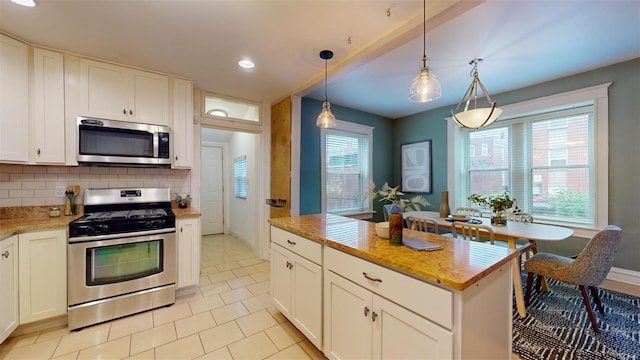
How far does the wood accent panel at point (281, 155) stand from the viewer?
3.57 metres

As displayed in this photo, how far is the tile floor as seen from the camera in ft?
6.08

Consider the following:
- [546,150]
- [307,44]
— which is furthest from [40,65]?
[546,150]

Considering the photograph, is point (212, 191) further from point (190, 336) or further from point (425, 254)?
point (425, 254)

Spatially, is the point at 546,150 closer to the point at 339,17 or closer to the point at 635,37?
the point at 635,37

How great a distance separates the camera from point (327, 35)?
2.11 m

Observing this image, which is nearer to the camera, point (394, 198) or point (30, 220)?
point (394, 198)

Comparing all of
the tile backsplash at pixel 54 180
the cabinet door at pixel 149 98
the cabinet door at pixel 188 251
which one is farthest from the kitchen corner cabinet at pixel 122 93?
the cabinet door at pixel 188 251

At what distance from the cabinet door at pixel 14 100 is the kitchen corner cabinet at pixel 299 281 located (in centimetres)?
232

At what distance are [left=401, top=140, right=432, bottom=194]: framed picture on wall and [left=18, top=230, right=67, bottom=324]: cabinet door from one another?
4.87 metres

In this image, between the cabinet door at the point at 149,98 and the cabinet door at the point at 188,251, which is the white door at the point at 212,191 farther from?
→ the cabinet door at the point at 188,251

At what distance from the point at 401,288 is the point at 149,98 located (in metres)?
3.08

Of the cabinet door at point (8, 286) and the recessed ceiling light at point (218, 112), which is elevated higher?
the recessed ceiling light at point (218, 112)

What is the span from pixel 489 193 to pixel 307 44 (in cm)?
363

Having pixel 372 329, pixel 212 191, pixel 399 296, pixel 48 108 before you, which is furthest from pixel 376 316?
pixel 212 191
